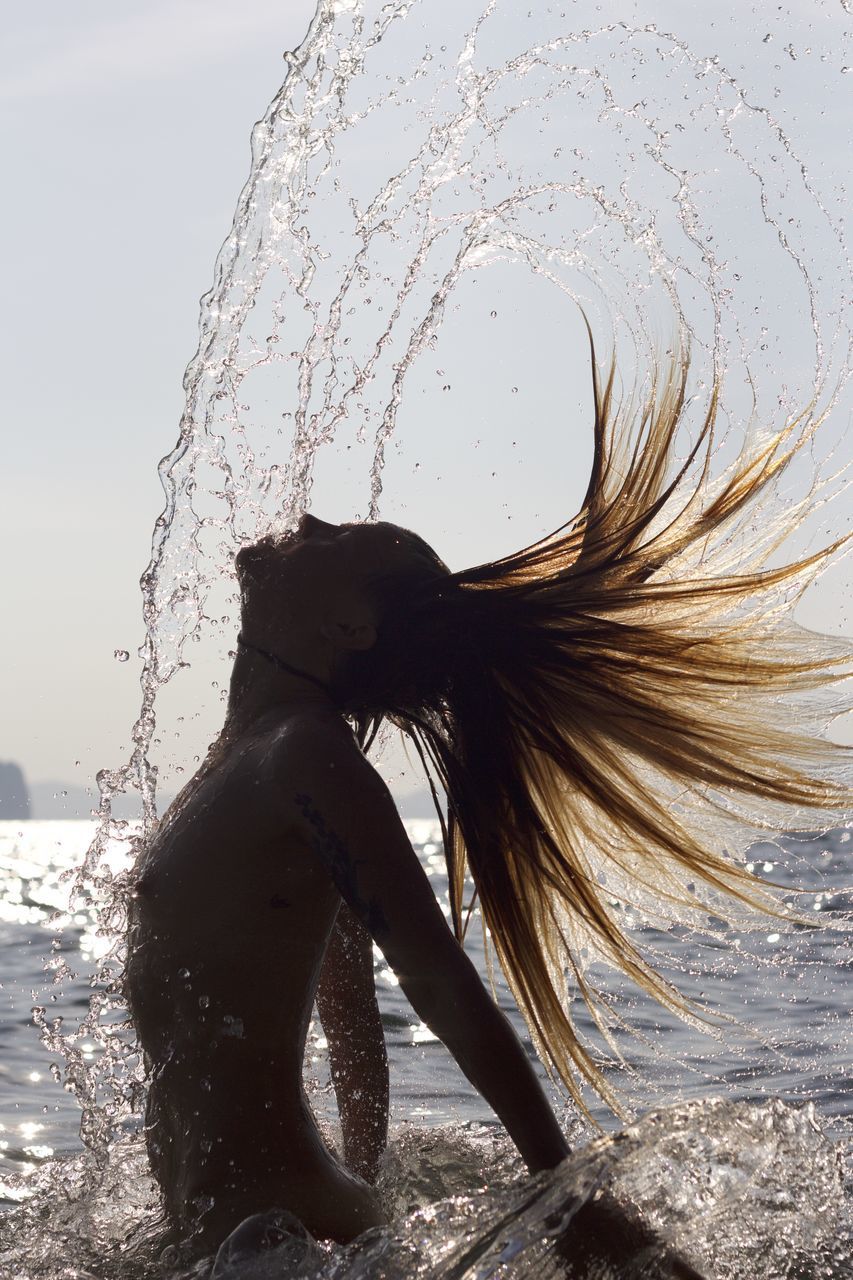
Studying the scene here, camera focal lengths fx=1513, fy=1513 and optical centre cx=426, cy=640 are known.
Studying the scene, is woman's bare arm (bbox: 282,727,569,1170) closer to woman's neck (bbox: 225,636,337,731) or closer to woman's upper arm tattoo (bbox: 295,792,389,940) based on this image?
woman's upper arm tattoo (bbox: 295,792,389,940)

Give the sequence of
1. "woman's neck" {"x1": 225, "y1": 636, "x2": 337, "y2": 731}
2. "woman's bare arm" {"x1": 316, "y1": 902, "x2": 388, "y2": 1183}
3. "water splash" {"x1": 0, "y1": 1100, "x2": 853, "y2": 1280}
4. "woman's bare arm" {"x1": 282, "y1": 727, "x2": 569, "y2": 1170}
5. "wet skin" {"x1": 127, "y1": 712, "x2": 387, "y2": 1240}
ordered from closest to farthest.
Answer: "water splash" {"x1": 0, "y1": 1100, "x2": 853, "y2": 1280} < "woman's bare arm" {"x1": 282, "y1": 727, "x2": 569, "y2": 1170} < "wet skin" {"x1": 127, "y1": 712, "x2": 387, "y2": 1240} < "woman's neck" {"x1": 225, "y1": 636, "x2": 337, "y2": 731} < "woman's bare arm" {"x1": 316, "y1": 902, "x2": 388, "y2": 1183}

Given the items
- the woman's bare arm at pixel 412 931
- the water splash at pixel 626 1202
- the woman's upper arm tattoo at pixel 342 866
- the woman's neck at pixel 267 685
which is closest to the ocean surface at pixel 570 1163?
the water splash at pixel 626 1202

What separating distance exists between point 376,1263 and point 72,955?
10548mm

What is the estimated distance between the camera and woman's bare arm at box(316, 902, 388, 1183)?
388 centimetres

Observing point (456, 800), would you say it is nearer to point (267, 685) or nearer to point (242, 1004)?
point (267, 685)

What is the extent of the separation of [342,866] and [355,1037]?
41.7 inches

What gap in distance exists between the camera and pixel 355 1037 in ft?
12.8

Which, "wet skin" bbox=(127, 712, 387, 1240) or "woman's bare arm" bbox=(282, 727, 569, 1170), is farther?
"wet skin" bbox=(127, 712, 387, 1240)

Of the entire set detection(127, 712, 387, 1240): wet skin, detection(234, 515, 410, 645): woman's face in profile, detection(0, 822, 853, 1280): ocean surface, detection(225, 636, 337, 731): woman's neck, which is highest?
detection(234, 515, 410, 645): woman's face in profile

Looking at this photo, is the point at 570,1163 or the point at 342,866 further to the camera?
the point at 342,866

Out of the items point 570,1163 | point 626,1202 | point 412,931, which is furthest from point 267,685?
point 626,1202

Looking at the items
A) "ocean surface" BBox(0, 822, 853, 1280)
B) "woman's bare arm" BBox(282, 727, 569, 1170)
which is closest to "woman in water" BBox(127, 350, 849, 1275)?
"woman's bare arm" BBox(282, 727, 569, 1170)

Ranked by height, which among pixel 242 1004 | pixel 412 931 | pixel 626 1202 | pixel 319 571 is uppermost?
pixel 319 571

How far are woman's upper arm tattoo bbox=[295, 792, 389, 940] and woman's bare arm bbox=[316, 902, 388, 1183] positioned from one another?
0.88 metres
